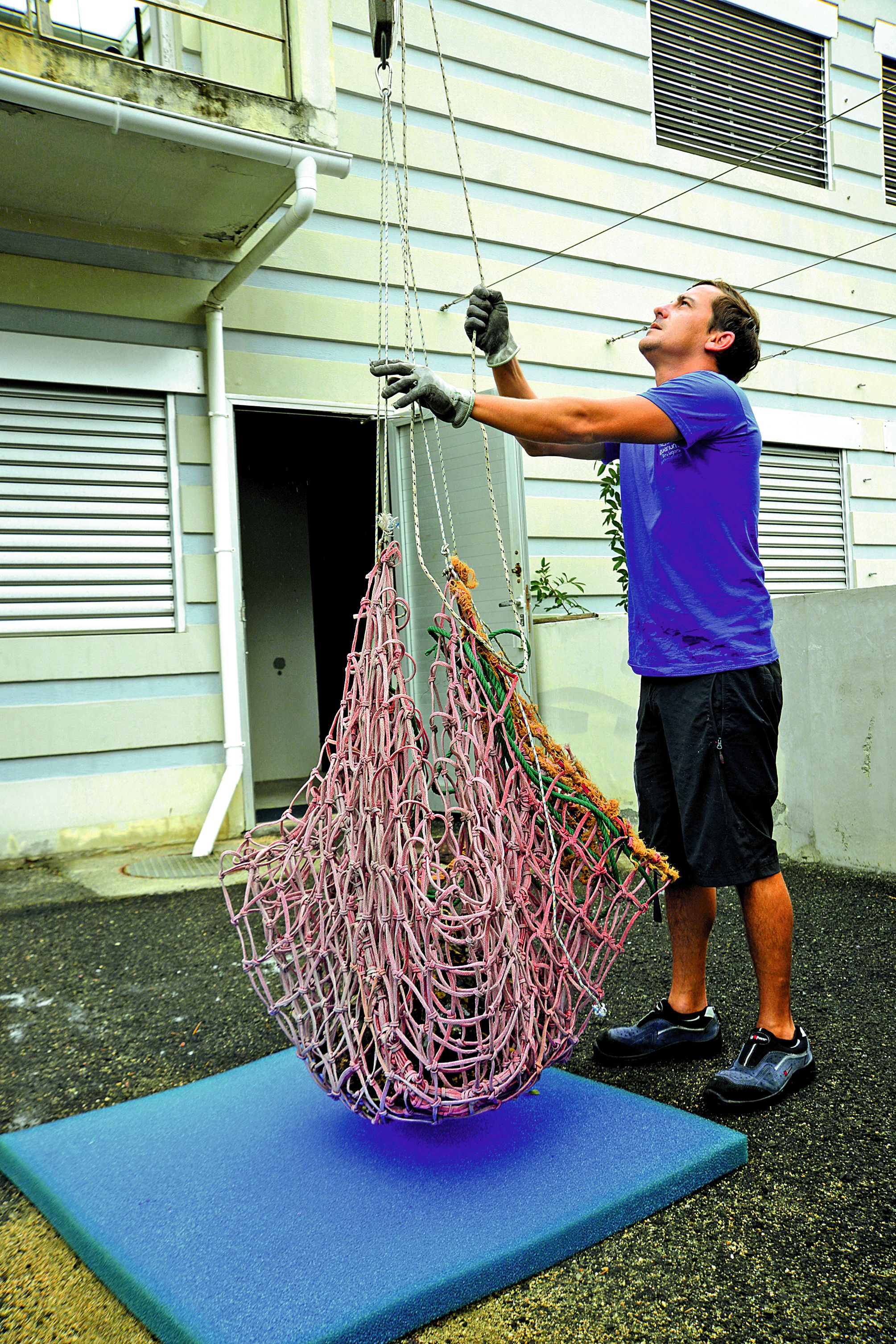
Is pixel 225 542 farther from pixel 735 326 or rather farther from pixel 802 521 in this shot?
pixel 802 521

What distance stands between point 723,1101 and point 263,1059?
42.2 inches

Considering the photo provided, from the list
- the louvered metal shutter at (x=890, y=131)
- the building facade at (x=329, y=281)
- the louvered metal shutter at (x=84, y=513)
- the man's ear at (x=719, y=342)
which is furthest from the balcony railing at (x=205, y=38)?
the louvered metal shutter at (x=890, y=131)

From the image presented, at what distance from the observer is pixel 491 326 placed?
2271 millimetres

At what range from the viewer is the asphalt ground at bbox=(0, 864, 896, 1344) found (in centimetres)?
149

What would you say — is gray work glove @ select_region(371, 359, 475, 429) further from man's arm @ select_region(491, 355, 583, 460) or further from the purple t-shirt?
the purple t-shirt

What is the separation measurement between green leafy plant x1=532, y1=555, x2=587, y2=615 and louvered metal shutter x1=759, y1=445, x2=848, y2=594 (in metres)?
1.85

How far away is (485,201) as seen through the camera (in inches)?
239

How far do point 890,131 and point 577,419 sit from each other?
7.98m

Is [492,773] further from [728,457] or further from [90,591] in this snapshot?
[90,591]

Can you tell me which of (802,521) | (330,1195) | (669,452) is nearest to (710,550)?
(669,452)

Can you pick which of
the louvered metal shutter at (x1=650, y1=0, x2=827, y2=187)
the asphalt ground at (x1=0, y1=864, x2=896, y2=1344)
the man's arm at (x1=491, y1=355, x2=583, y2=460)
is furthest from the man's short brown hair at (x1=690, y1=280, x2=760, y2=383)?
the louvered metal shutter at (x1=650, y1=0, x2=827, y2=187)

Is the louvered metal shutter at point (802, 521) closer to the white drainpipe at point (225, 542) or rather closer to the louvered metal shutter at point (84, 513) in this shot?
the white drainpipe at point (225, 542)

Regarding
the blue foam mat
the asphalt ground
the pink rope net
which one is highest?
the pink rope net

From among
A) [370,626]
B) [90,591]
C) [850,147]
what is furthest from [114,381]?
[850,147]
